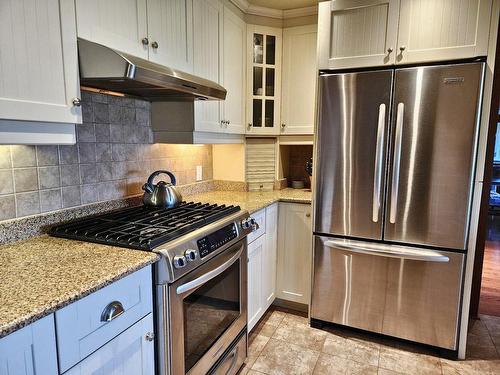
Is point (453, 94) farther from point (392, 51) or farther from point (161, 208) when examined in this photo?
point (161, 208)

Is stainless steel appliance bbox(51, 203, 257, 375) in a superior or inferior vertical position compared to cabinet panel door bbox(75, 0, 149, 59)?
inferior

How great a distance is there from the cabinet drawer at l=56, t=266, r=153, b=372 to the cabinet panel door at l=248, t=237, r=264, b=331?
100 cm

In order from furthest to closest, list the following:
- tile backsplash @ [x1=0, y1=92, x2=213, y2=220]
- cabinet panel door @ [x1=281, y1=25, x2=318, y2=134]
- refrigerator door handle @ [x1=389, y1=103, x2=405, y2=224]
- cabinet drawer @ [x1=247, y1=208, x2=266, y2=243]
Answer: cabinet panel door @ [x1=281, y1=25, x2=318, y2=134] → cabinet drawer @ [x1=247, y1=208, x2=266, y2=243] → refrigerator door handle @ [x1=389, y1=103, x2=405, y2=224] → tile backsplash @ [x1=0, y1=92, x2=213, y2=220]

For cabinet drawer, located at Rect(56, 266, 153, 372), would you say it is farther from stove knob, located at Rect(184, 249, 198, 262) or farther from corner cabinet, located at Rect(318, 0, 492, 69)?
corner cabinet, located at Rect(318, 0, 492, 69)

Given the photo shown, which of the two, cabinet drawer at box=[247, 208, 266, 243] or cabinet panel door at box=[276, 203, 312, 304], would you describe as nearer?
cabinet drawer at box=[247, 208, 266, 243]

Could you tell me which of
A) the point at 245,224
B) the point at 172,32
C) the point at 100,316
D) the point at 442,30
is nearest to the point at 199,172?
the point at 245,224

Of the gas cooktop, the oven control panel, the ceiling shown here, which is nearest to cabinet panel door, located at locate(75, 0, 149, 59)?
the gas cooktop

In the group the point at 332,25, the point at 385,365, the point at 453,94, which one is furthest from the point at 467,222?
the point at 332,25

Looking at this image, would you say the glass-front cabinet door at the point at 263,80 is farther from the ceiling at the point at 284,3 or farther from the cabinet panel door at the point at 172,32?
the cabinet panel door at the point at 172,32

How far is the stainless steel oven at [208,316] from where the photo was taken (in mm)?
1318

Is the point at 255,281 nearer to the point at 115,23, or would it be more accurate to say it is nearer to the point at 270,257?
the point at 270,257

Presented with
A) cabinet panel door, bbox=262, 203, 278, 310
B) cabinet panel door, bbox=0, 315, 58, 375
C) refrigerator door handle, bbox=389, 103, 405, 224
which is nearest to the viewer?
cabinet panel door, bbox=0, 315, 58, 375

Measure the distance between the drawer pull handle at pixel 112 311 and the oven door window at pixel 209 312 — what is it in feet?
1.17

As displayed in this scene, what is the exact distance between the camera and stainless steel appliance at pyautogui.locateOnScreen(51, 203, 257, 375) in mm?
1300
